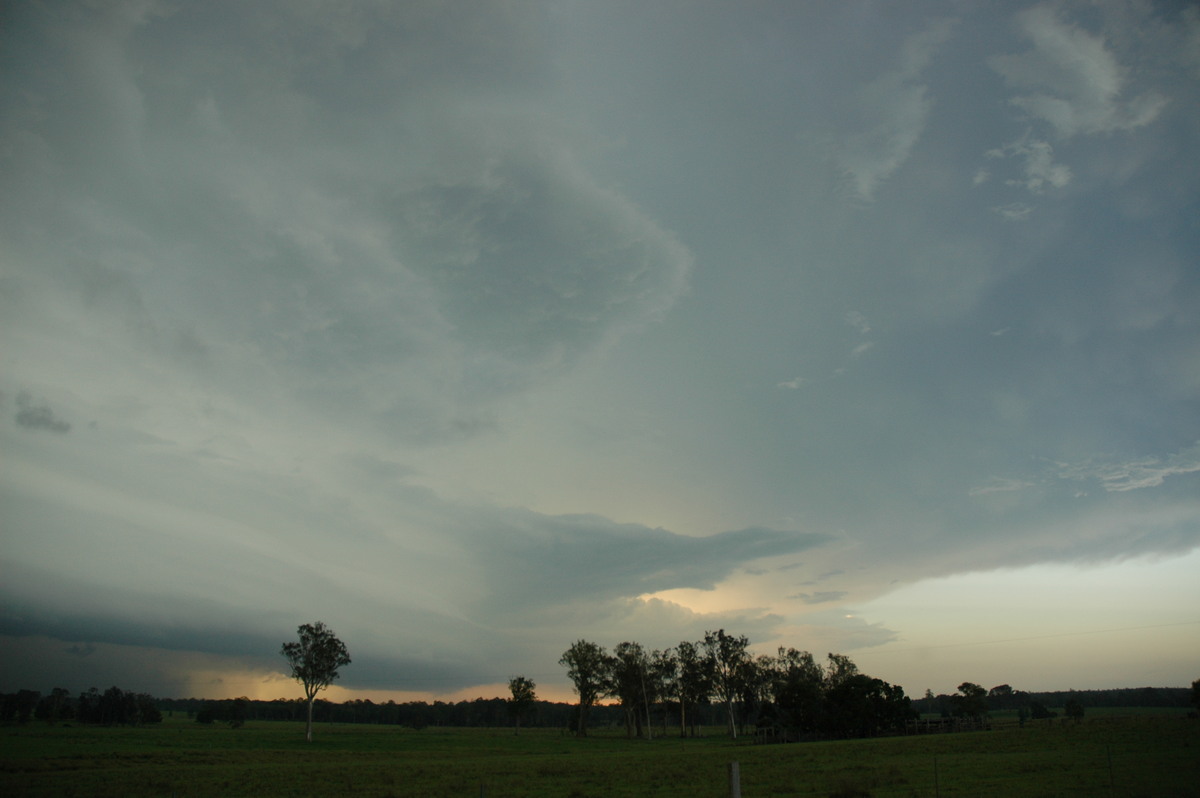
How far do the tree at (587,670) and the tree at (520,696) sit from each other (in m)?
11.4

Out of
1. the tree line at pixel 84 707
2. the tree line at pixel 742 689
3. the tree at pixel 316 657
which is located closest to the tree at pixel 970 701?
the tree line at pixel 742 689

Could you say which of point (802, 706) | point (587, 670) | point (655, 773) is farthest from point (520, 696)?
point (655, 773)

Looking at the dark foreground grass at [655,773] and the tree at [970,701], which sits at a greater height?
the dark foreground grass at [655,773]

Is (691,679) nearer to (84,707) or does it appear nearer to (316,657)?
(316,657)

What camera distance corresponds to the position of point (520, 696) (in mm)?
148750

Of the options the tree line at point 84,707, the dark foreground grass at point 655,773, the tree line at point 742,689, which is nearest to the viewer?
the dark foreground grass at point 655,773

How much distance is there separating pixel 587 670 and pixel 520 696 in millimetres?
17785

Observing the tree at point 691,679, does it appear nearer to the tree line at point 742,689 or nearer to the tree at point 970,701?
the tree line at point 742,689

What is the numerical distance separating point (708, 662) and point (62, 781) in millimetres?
112544

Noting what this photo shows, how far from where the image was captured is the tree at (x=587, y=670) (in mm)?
143925

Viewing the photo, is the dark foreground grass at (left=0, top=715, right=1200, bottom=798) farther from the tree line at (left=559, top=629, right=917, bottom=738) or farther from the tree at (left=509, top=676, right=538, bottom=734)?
the tree at (left=509, top=676, right=538, bottom=734)

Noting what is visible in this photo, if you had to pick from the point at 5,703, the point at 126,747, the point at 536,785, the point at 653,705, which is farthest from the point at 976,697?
the point at 5,703

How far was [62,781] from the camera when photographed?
39.2 m

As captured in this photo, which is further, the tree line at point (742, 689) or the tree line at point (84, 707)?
the tree line at point (84, 707)
